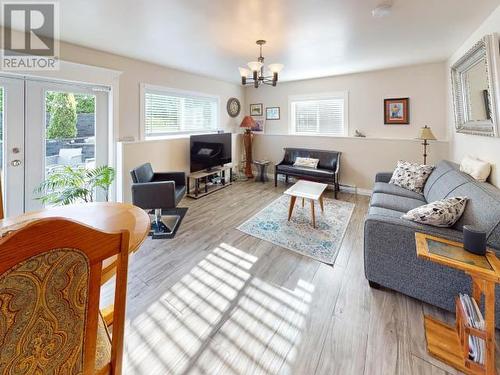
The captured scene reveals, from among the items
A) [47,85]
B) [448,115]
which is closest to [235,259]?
[47,85]

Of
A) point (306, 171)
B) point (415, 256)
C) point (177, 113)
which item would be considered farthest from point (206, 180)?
point (415, 256)

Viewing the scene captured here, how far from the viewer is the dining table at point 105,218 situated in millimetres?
1399

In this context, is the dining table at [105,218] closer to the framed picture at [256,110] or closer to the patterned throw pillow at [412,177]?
Result: the patterned throw pillow at [412,177]

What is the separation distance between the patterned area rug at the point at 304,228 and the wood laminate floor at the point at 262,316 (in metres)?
0.15

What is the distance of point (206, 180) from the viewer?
17.3ft

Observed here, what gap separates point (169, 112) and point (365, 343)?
464 cm

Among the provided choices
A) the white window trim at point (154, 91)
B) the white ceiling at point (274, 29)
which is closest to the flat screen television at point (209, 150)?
the white window trim at point (154, 91)

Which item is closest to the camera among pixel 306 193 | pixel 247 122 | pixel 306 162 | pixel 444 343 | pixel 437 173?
pixel 444 343

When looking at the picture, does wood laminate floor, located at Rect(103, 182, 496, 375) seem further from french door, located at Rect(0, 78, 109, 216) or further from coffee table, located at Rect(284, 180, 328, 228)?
french door, located at Rect(0, 78, 109, 216)

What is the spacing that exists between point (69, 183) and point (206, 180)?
8.15 feet

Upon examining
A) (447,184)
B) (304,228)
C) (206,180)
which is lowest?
(304,228)

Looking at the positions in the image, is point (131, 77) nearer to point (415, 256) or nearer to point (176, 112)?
point (176, 112)

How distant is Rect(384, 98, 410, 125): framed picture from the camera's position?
4.66m

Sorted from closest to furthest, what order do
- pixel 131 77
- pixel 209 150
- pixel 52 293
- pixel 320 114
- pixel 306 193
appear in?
pixel 52 293 → pixel 306 193 → pixel 131 77 → pixel 209 150 → pixel 320 114
